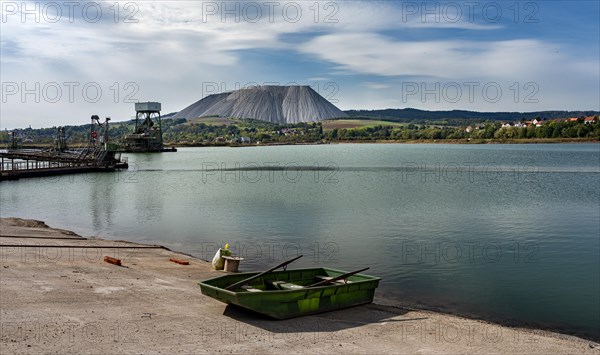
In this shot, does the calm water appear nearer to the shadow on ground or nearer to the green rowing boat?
the green rowing boat

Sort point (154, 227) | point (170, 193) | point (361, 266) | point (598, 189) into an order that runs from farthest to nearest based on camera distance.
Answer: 1. point (170, 193)
2. point (598, 189)
3. point (154, 227)
4. point (361, 266)

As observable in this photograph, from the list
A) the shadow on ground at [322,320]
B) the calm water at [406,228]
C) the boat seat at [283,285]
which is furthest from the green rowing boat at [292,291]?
the calm water at [406,228]

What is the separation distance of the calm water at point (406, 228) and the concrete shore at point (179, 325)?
3510mm

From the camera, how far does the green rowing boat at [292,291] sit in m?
16.0

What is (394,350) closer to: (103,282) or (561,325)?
(561,325)

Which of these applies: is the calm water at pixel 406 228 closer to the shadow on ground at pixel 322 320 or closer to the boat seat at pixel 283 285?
the shadow on ground at pixel 322 320

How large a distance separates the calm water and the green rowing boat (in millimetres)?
2867

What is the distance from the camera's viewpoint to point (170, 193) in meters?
66.1

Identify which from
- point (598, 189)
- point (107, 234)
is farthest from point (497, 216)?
point (107, 234)

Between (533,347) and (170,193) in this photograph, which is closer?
(533,347)

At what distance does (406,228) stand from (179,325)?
83.5 feet

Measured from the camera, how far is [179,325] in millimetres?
14898

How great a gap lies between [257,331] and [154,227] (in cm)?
2645

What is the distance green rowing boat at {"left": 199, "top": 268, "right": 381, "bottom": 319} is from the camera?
16031 millimetres
